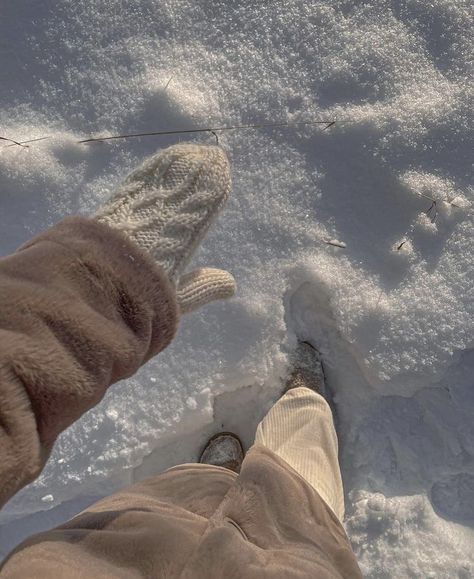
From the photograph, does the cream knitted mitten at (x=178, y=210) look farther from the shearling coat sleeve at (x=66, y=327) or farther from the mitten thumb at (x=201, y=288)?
the shearling coat sleeve at (x=66, y=327)

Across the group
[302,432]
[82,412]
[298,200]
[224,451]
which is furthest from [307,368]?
[82,412]

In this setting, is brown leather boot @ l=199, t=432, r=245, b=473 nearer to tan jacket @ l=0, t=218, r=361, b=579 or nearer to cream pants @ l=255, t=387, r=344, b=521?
cream pants @ l=255, t=387, r=344, b=521

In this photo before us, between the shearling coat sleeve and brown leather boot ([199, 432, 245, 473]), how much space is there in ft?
2.26

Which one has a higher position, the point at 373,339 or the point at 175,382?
the point at 373,339

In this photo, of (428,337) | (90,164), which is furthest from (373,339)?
(90,164)

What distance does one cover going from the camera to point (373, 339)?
1.41m

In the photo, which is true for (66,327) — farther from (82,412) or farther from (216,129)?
(216,129)

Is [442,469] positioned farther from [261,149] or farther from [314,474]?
[261,149]

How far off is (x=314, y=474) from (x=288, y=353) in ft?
1.09

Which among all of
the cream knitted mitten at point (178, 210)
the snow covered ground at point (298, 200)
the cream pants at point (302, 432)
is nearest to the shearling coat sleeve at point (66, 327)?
the cream knitted mitten at point (178, 210)

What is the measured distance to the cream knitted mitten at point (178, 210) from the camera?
104 centimetres

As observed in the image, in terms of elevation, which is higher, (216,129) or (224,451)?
(216,129)

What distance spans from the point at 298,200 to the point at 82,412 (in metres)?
0.86

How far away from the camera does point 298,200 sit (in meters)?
1.44
